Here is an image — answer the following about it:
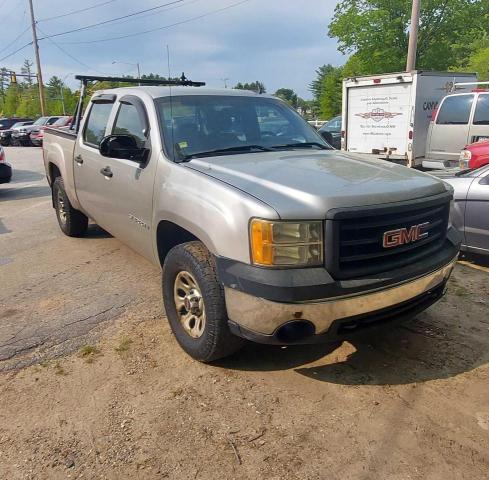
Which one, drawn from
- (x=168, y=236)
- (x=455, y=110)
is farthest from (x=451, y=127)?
(x=168, y=236)

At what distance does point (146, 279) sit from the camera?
199 inches

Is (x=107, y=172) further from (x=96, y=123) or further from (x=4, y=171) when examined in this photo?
(x=4, y=171)

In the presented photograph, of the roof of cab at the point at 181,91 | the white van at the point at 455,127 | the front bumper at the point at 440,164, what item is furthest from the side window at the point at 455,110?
the roof of cab at the point at 181,91

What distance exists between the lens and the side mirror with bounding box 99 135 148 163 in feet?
12.2

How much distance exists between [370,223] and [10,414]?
236 cm

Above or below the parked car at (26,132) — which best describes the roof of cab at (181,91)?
above

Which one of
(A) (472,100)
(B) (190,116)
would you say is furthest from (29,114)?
(B) (190,116)

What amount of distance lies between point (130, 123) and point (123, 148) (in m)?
0.66

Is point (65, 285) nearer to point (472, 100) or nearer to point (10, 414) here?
point (10, 414)

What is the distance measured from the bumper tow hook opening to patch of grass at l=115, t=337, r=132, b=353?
139 cm

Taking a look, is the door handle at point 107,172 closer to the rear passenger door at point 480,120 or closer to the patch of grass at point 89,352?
the patch of grass at point 89,352

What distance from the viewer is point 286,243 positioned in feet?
8.82

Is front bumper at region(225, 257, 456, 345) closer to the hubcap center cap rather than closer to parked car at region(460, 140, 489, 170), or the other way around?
the hubcap center cap

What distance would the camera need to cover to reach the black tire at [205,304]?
2.99 m
